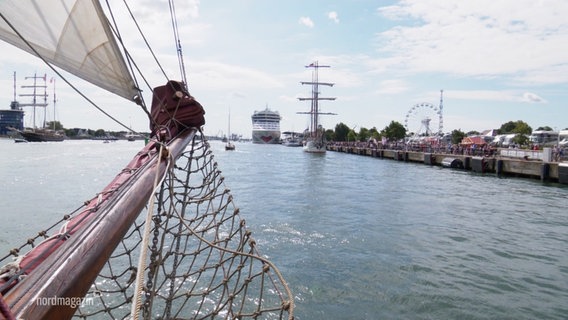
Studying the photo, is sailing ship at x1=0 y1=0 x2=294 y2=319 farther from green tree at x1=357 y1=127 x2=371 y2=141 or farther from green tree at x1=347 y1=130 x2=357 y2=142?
green tree at x1=347 y1=130 x2=357 y2=142

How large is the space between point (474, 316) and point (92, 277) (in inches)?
253

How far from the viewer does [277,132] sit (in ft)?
422

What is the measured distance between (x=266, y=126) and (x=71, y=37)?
126614mm

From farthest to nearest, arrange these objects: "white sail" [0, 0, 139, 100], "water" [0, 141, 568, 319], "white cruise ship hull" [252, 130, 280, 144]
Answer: "white cruise ship hull" [252, 130, 280, 144] < "water" [0, 141, 568, 319] < "white sail" [0, 0, 139, 100]

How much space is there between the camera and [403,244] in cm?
1091

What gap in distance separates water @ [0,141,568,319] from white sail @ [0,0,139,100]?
4858 millimetres

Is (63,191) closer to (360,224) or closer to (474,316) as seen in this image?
(360,224)

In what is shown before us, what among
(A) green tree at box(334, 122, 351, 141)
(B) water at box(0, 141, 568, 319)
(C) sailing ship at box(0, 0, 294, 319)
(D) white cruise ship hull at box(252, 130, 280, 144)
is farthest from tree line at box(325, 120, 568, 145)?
(C) sailing ship at box(0, 0, 294, 319)

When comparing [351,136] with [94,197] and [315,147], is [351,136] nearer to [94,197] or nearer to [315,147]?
[315,147]

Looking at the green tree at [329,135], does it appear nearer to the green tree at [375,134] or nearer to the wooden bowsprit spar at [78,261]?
the green tree at [375,134]

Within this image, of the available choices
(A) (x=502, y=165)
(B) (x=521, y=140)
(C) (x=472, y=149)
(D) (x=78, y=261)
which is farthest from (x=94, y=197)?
(B) (x=521, y=140)

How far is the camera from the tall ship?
420 ft

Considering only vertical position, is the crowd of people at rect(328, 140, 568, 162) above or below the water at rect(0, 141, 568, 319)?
above

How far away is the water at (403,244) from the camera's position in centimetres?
713
